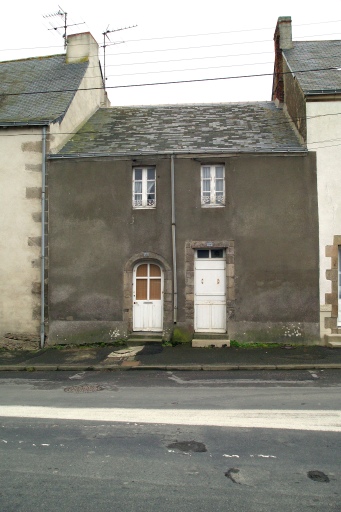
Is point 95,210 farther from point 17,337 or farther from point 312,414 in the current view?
point 312,414

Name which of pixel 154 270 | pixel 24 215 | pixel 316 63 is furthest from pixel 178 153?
pixel 316 63

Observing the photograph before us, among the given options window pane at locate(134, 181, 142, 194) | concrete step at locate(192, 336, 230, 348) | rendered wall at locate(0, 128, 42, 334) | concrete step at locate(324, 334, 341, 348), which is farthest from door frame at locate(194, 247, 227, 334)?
rendered wall at locate(0, 128, 42, 334)

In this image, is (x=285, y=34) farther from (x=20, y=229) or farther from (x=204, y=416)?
(x=204, y=416)

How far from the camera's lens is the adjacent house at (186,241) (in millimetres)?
12547

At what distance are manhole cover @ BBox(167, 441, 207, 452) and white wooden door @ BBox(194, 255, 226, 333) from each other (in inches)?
302

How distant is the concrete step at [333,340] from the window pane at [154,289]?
496 centimetres

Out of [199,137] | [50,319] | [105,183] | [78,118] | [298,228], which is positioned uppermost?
[78,118]

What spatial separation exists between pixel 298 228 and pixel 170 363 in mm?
5401

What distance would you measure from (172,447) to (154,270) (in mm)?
8258

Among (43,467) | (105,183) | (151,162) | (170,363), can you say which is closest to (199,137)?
(151,162)

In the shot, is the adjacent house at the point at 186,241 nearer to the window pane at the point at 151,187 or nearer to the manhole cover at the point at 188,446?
the window pane at the point at 151,187

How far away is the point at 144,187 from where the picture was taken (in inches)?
518

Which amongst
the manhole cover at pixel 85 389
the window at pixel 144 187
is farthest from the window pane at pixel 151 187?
the manhole cover at pixel 85 389

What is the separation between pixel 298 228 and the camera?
1257cm
